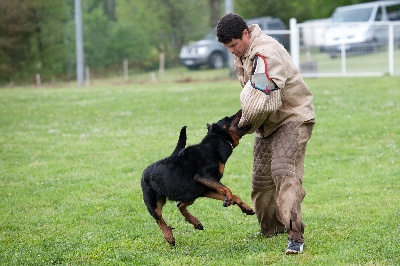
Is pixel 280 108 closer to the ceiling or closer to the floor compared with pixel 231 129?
closer to the ceiling

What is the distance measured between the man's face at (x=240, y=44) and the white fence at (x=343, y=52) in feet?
56.4

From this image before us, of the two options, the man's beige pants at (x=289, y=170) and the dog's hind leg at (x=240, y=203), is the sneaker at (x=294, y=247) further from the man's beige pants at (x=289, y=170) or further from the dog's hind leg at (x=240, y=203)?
the dog's hind leg at (x=240, y=203)

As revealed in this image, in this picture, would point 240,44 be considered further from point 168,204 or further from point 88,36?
point 88,36

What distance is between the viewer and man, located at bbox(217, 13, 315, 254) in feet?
17.5

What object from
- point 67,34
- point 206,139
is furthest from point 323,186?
point 67,34

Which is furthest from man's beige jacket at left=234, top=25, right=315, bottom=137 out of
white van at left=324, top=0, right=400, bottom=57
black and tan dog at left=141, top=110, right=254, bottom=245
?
white van at left=324, top=0, right=400, bottom=57

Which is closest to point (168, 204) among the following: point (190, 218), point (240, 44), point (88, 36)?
point (190, 218)

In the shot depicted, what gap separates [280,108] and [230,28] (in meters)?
0.78

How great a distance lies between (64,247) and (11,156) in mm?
5678

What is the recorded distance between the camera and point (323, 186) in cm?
845

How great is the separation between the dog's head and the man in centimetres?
17

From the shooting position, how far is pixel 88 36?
28.8 metres

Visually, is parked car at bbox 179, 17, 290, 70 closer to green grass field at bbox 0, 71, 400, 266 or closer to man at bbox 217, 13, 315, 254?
green grass field at bbox 0, 71, 400, 266

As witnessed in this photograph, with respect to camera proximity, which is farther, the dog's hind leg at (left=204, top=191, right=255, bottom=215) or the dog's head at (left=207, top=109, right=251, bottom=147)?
the dog's head at (left=207, top=109, right=251, bottom=147)
